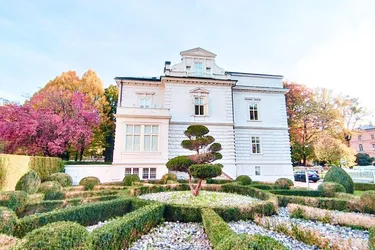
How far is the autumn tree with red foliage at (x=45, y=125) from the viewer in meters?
14.6

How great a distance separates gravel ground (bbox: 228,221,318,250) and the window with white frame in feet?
36.2

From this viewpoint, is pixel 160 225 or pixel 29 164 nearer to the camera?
pixel 160 225

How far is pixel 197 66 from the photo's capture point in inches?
749

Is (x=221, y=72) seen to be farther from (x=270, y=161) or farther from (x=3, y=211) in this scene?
(x=3, y=211)

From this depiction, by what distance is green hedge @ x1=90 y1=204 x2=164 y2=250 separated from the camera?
10.4 feet

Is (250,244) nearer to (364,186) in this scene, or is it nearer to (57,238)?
(57,238)

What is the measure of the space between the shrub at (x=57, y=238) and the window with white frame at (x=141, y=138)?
12.9 meters

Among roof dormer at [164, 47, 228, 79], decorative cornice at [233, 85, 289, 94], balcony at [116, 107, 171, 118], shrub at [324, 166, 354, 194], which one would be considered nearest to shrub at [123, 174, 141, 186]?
balcony at [116, 107, 171, 118]

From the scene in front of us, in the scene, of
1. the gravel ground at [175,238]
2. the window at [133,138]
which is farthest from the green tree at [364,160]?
the gravel ground at [175,238]

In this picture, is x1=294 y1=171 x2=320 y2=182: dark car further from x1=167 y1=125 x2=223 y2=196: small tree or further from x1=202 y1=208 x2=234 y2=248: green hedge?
x1=202 y1=208 x2=234 y2=248: green hedge

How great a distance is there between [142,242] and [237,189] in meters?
7.59

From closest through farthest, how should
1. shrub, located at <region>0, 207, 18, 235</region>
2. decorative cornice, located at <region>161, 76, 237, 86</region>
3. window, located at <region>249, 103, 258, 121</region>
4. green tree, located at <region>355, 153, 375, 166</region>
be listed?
shrub, located at <region>0, 207, 18, 235</region>, decorative cornice, located at <region>161, 76, 237, 86</region>, window, located at <region>249, 103, 258, 121</region>, green tree, located at <region>355, 153, 375, 166</region>

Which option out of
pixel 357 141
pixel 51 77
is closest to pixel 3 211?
pixel 51 77

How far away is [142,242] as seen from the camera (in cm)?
426
